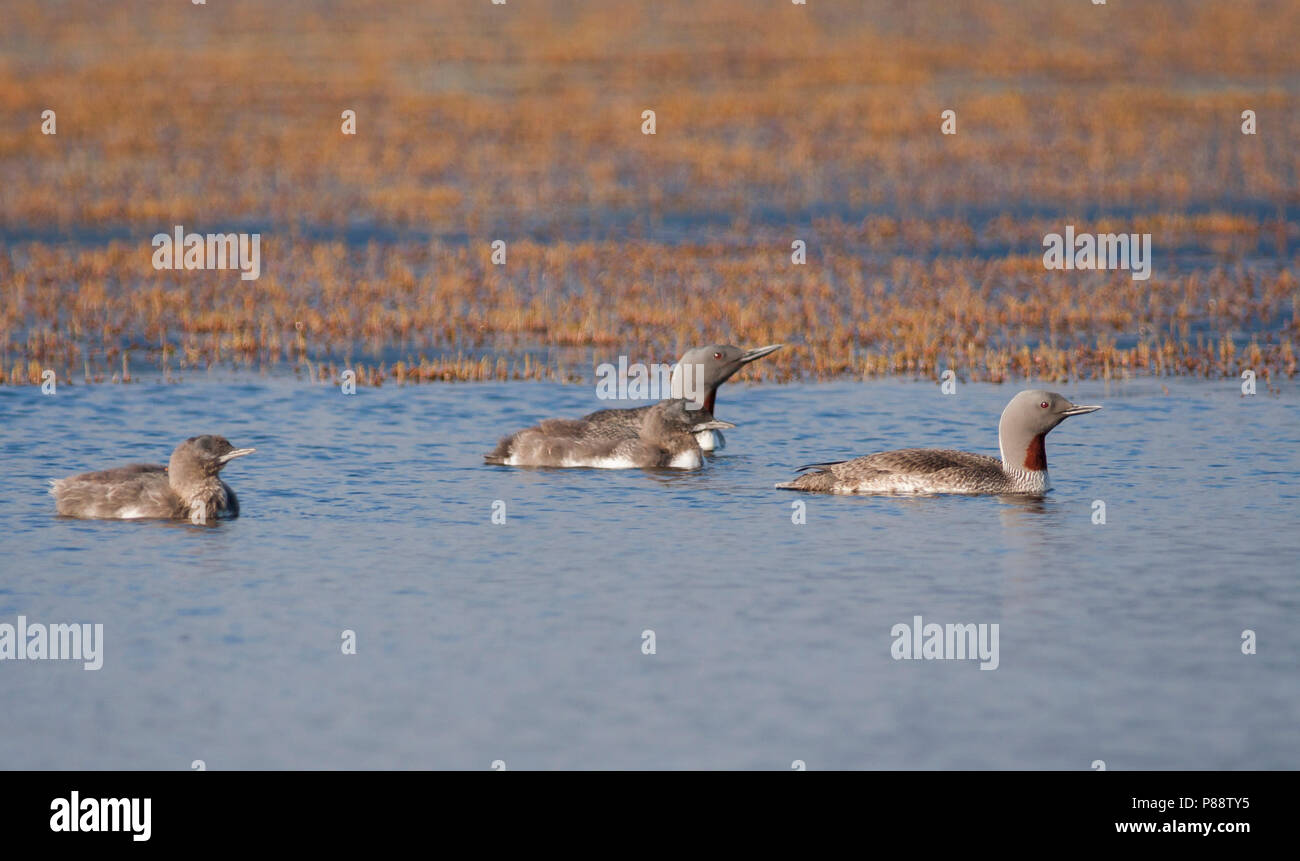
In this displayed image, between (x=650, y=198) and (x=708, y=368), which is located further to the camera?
(x=650, y=198)

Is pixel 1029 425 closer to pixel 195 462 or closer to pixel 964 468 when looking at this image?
pixel 964 468

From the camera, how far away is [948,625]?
11.3 m

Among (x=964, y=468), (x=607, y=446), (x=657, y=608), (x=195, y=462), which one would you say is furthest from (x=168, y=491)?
(x=964, y=468)

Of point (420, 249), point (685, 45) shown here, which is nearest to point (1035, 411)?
point (420, 249)

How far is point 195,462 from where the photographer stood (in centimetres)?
1439

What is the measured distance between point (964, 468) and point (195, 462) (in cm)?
592

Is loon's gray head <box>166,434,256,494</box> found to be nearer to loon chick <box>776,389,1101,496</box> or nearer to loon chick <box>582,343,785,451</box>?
loon chick <box>776,389,1101,496</box>

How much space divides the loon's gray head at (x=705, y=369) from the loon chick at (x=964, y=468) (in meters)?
3.24

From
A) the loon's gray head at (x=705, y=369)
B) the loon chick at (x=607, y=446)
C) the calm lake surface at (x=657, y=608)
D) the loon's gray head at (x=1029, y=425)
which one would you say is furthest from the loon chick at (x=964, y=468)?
the loon's gray head at (x=705, y=369)

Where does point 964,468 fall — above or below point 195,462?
below

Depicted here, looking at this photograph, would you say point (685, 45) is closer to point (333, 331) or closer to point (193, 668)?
point (333, 331)

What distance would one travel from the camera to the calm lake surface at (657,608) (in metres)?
9.45

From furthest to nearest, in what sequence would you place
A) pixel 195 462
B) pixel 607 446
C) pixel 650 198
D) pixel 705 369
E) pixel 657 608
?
pixel 650 198, pixel 705 369, pixel 607 446, pixel 195 462, pixel 657 608
